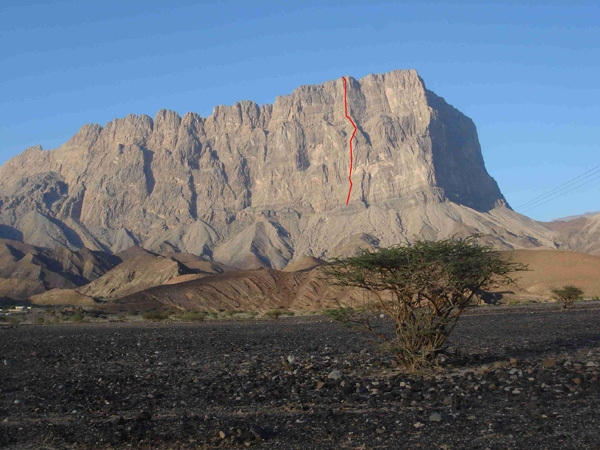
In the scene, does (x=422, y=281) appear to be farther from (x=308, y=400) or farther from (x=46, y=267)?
(x=46, y=267)

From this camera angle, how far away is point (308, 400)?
1473cm

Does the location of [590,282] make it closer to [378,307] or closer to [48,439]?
[378,307]

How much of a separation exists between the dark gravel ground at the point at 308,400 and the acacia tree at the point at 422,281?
0.87 m

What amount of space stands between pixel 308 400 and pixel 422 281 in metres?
4.51

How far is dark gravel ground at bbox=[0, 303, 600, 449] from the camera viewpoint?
11.4 meters

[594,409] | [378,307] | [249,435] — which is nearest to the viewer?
[249,435]

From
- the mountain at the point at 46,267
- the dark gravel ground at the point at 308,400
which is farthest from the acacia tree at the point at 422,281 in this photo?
the mountain at the point at 46,267

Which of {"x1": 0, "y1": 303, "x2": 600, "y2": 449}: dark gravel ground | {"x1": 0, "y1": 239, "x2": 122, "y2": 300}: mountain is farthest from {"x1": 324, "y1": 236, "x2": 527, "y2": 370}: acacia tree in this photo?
{"x1": 0, "y1": 239, "x2": 122, "y2": 300}: mountain

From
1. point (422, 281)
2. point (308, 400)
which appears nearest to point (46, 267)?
point (422, 281)

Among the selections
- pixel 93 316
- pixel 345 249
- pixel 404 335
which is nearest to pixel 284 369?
pixel 404 335

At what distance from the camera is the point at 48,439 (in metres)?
12.0

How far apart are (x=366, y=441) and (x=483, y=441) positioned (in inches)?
69.7

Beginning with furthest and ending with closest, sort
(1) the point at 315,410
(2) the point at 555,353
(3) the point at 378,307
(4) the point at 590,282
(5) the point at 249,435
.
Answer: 1. (4) the point at 590,282
2. (2) the point at 555,353
3. (3) the point at 378,307
4. (1) the point at 315,410
5. (5) the point at 249,435

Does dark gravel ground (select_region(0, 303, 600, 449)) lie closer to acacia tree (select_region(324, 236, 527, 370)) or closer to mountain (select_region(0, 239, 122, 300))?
acacia tree (select_region(324, 236, 527, 370))
